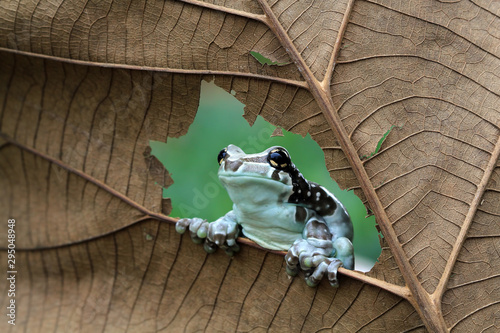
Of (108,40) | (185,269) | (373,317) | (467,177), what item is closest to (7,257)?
A: (185,269)

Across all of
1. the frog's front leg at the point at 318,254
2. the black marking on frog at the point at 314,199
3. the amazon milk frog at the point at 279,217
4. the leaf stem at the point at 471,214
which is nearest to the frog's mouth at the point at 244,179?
the amazon milk frog at the point at 279,217

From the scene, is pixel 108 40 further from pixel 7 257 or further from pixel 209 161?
pixel 209 161

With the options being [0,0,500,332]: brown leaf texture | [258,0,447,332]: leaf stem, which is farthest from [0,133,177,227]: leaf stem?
[258,0,447,332]: leaf stem

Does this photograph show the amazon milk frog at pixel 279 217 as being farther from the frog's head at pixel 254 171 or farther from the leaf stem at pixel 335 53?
the leaf stem at pixel 335 53

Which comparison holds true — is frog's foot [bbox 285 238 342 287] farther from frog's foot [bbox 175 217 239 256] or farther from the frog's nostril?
the frog's nostril

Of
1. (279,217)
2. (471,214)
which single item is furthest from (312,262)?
(471,214)

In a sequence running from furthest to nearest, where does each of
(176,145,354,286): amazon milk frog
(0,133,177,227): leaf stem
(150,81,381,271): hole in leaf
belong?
(150,81,381,271): hole in leaf, (0,133,177,227): leaf stem, (176,145,354,286): amazon milk frog

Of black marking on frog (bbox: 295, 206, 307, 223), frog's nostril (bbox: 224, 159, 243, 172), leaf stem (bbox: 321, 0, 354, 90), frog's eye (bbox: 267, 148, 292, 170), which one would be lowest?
black marking on frog (bbox: 295, 206, 307, 223)
